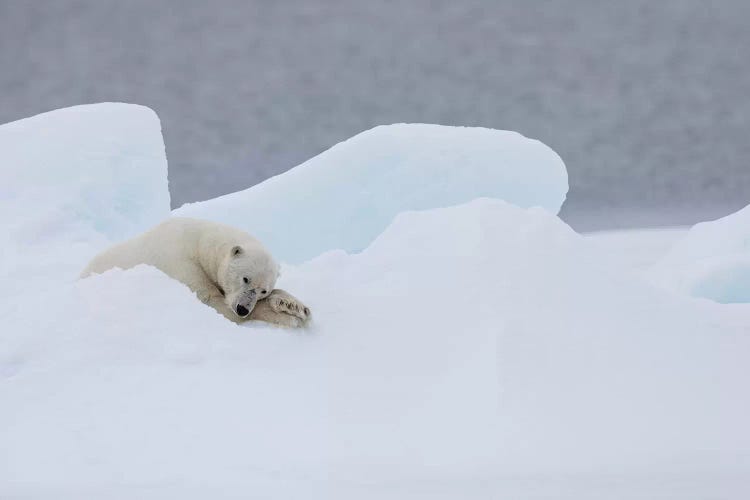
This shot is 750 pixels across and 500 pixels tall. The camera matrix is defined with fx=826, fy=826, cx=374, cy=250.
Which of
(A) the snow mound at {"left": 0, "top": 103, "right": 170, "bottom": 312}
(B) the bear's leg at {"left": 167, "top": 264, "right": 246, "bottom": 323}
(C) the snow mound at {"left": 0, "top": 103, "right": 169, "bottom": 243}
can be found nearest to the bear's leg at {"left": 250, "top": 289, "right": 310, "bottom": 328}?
(B) the bear's leg at {"left": 167, "top": 264, "right": 246, "bottom": 323}

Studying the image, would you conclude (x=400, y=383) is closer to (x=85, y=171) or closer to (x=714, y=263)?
(x=85, y=171)

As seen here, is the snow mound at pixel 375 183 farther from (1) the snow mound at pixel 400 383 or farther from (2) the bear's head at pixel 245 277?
(2) the bear's head at pixel 245 277

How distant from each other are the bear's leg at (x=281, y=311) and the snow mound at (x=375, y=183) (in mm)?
2901

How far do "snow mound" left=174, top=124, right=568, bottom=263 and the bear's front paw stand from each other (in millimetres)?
2948

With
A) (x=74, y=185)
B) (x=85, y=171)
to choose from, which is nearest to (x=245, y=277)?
(x=74, y=185)

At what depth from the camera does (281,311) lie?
3.09 meters

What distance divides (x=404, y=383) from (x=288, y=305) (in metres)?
0.66

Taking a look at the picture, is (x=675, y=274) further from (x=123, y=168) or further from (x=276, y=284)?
(x=123, y=168)

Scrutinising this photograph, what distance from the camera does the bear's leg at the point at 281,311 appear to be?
3.04 m

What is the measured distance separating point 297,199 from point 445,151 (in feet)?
3.73

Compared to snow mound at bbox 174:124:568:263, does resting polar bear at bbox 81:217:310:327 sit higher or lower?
lower

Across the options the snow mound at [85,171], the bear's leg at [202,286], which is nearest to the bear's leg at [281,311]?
the bear's leg at [202,286]

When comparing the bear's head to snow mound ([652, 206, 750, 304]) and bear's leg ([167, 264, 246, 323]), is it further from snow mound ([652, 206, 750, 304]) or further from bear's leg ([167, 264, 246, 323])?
snow mound ([652, 206, 750, 304])

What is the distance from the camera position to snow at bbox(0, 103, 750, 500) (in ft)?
6.72
